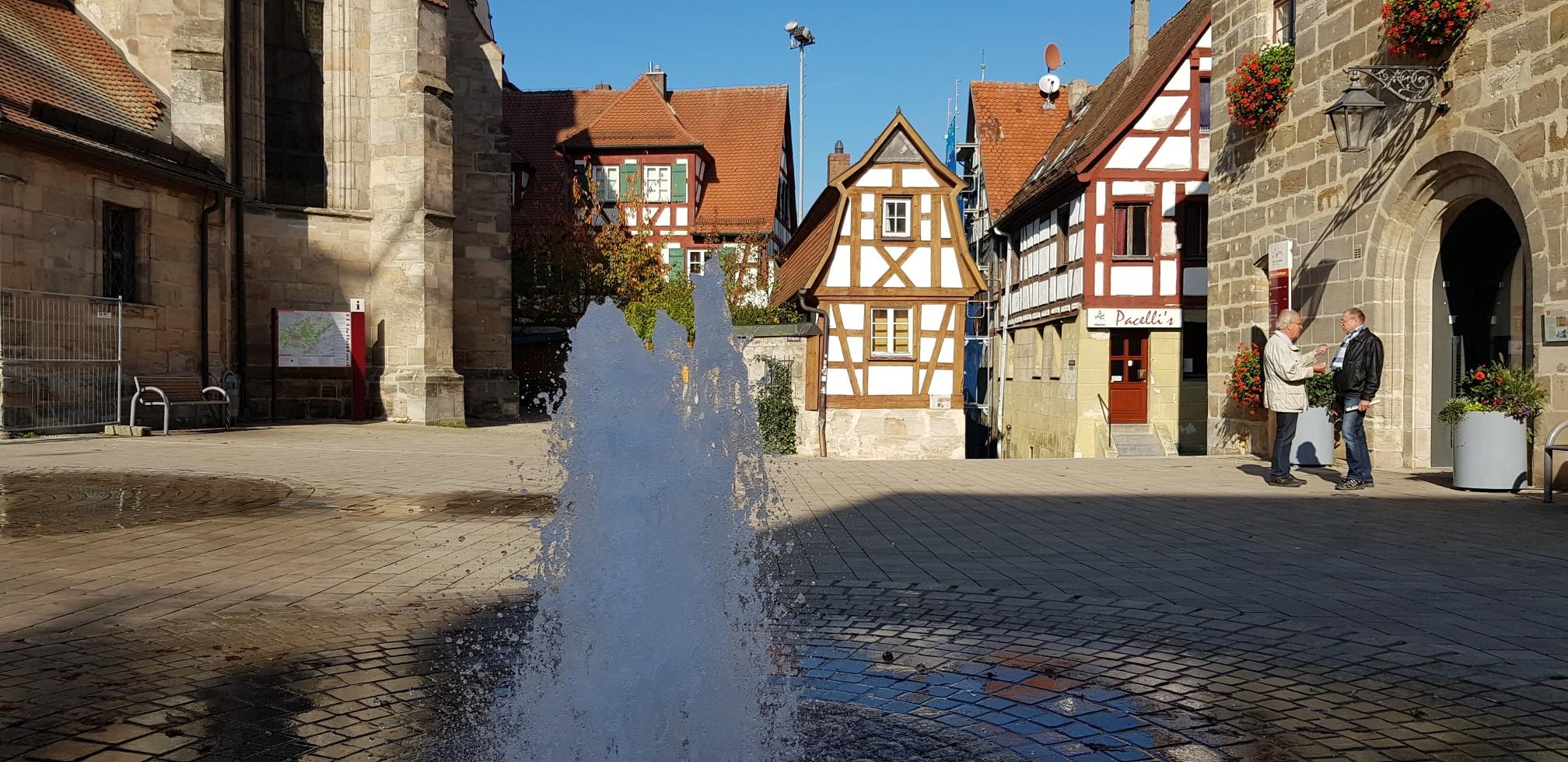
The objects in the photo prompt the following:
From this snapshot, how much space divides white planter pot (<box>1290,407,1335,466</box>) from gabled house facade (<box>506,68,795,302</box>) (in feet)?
87.6

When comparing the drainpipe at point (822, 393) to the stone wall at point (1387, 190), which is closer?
the stone wall at point (1387, 190)

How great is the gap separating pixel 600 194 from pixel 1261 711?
40.3 m

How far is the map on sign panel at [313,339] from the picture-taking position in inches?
835

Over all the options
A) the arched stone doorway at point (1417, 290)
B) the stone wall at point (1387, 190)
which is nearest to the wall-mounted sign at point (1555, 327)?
the stone wall at point (1387, 190)

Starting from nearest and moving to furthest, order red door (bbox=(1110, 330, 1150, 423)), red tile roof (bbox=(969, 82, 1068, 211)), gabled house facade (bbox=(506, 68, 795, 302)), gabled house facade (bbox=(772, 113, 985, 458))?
1. gabled house facade (bbox=(772, 113, 985, 458))
2. red door (bbox=(1110, 330, 1150, 423))
3. red tile roof (bbox=(969, 82, 1068, 211))
4. gabled house facade (bbox=(506, 68, 795, 302))

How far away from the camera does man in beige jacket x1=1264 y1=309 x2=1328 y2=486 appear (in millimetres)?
11031

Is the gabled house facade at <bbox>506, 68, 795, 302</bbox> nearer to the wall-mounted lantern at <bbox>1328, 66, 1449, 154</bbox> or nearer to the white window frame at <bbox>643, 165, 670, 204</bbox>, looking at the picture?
the white window frame at <bbox>643, 165, 670, 204</bbox>

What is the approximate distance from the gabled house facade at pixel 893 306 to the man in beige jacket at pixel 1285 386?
552 inches

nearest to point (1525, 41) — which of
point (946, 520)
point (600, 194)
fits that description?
point (946, 520)

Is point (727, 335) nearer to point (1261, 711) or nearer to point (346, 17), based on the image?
point (1261, 711)

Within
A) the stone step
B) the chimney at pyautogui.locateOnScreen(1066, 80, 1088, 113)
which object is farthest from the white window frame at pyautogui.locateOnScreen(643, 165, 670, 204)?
the stone step

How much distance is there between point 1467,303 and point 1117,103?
1710cm

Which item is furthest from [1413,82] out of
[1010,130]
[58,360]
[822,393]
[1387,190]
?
[1010,130]

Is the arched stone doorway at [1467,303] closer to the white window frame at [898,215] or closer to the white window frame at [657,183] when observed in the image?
the white window frame at [898,215]
